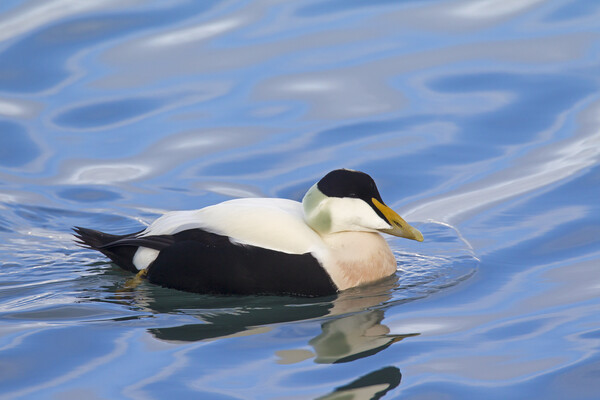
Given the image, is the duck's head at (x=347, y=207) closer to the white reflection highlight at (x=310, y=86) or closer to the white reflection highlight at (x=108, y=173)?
the white reflection highlight at (x=108, y=173)

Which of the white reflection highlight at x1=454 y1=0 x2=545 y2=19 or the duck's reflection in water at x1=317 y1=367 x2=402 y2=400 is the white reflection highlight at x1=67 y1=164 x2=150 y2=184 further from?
the white reflection highlight at x1=454 y1=0 x2=545 y2=19

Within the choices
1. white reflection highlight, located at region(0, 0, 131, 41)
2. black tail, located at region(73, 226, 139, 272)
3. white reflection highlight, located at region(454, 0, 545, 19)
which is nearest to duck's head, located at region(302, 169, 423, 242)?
black tail, located at region(73, 226, 139, 272)

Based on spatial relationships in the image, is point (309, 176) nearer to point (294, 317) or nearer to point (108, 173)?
point (108, 173)

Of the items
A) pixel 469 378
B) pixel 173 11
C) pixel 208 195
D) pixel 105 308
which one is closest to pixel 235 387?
pixel 469 378

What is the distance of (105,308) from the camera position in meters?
5.61

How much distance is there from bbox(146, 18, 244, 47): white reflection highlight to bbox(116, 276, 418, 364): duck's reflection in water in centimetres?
498

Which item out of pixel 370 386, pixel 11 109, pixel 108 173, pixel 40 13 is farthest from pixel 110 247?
pixel 40 13

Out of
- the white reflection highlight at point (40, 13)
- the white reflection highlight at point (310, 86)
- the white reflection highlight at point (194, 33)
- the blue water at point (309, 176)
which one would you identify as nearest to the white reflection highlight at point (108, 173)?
the blue water at point (309, 176)

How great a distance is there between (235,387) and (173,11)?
23.8 feet

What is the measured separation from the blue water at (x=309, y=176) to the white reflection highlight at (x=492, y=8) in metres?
0.04

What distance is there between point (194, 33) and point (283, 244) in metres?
5.42

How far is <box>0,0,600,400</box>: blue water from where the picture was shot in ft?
15.7

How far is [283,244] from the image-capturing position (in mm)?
5734

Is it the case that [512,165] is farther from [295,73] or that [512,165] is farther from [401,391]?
[401,391]
